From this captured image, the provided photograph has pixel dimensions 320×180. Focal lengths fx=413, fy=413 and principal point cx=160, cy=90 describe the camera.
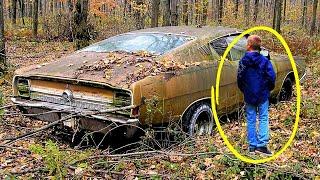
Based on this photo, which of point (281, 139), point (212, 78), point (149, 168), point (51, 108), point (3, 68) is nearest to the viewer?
point (149, 168)

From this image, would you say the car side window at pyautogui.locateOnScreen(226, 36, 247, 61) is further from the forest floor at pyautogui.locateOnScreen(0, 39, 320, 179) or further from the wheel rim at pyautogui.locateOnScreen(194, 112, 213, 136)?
the forest floor at pyautogui.locateOnScreen(0, 39, 320, 179)

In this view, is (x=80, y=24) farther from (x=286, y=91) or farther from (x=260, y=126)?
(x=260, y=126)

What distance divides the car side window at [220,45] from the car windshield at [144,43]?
1.54 ft

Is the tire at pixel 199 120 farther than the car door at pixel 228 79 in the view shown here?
No

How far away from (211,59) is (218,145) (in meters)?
1.47

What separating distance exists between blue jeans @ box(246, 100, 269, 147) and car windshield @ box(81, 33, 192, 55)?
1.63m

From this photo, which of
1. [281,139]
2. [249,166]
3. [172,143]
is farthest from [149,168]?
[281,139]

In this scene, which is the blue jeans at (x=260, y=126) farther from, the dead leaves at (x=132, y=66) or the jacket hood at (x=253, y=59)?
the dead leaves at (x=132, y=66)

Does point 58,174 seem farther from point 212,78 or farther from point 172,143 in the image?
point 212,78

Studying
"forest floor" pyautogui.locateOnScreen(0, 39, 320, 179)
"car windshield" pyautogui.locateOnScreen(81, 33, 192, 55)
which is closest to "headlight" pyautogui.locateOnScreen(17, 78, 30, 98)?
"forest floor" pyautogui.locateOnScreen(0, 39, 320, 179)

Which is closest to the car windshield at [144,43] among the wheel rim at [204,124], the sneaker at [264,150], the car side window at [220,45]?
the car side window at [220,45]

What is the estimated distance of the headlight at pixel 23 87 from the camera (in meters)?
6.06

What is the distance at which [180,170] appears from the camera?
4820 millimetres

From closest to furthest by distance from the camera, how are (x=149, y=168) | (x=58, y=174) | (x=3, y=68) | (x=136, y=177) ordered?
(x=58, y=174), (x=136, y=177), (x=149, y=168), (x=3, y=68)
